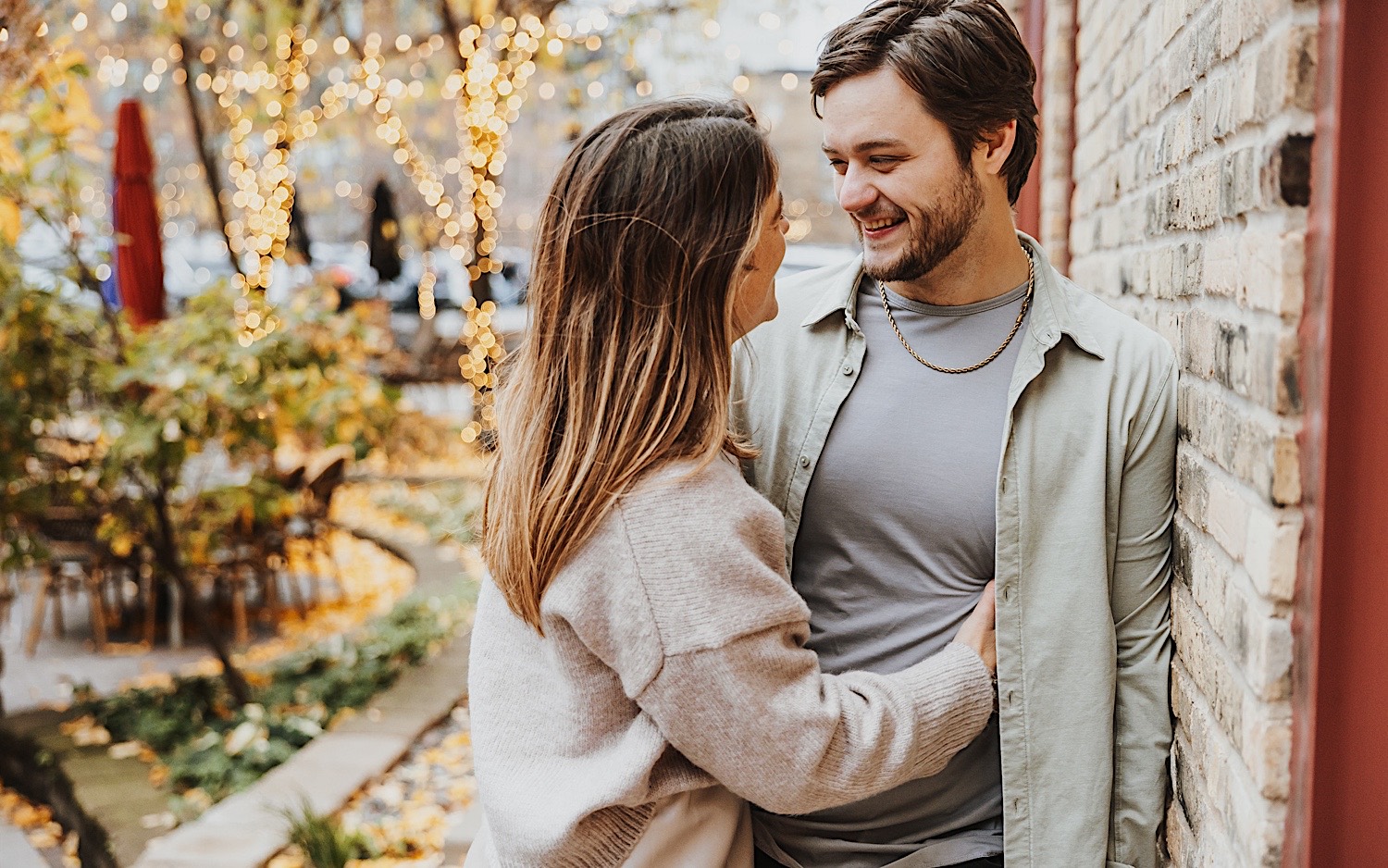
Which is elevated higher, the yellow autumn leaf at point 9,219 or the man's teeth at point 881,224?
the yellow autumn leaf at point 9,219

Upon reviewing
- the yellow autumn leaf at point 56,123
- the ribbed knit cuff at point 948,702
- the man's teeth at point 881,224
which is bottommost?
the ribbed knit cuff at point 948,702

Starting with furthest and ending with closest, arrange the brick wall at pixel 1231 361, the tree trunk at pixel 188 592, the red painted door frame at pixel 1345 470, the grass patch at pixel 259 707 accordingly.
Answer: the tree trunk at pixel 188 592
the grass patch at pixel 259 707
the brick wall at pixel 1231 361
the red painted door frame at pixel 1345 470

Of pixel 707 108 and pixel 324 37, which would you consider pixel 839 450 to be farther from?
pixel 324 37

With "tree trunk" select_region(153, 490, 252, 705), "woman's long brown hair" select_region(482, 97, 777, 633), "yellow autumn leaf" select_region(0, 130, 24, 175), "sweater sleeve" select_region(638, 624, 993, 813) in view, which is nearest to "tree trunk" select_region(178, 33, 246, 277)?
"tree trunk" select_region(153, 490, 252, 705)

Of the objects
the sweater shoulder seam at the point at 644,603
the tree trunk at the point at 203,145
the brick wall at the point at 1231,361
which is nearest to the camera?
the brick wall at the point at 1231,361

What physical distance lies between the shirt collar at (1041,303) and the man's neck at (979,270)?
48mm

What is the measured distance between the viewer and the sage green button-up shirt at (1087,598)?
194 cm

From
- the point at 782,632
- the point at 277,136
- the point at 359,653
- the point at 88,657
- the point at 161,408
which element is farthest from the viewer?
the point at 277,136

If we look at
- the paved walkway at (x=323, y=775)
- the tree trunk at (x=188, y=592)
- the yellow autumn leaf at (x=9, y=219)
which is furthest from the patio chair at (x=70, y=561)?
the yellow autumn leaf at (x=9, y=219)

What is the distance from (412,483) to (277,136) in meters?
3.86

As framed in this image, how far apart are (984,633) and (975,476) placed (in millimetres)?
260

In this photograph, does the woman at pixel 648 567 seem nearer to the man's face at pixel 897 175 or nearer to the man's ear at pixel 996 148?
the man's face at pixel 897 175

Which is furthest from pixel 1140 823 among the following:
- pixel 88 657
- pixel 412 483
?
pixel 412 483

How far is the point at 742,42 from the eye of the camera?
13.1 metres
